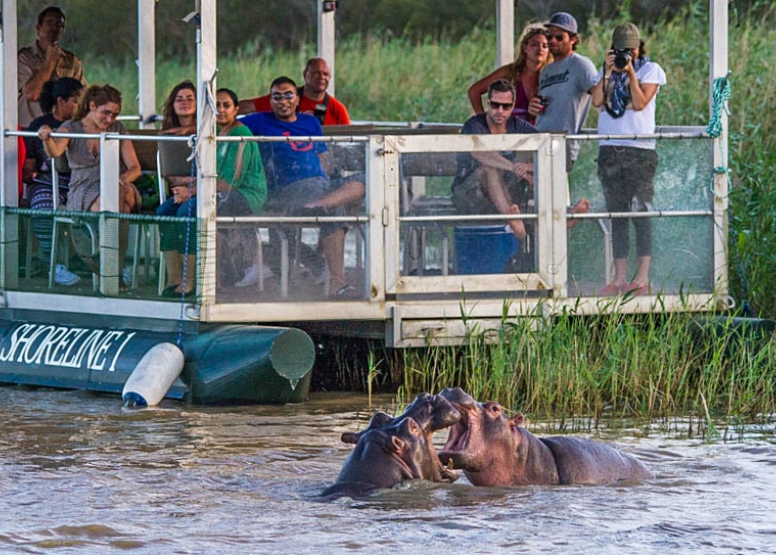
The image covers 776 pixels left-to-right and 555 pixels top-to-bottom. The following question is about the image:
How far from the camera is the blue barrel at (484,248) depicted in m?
9.95

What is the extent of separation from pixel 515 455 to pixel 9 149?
519cm

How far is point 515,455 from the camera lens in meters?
7.07

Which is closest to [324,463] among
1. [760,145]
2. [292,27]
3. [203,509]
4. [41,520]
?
[203,509]

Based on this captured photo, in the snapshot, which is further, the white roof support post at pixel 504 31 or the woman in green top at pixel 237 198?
the white roof support post at pixel 504 31

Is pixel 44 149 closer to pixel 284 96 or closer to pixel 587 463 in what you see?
pixel 284 96

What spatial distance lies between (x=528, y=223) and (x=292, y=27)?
23759 millimetres

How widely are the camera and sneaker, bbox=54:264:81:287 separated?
3595 millimetres

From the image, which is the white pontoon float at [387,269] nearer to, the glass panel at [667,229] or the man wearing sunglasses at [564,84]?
the glass panel at [667,229]

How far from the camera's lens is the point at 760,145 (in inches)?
527

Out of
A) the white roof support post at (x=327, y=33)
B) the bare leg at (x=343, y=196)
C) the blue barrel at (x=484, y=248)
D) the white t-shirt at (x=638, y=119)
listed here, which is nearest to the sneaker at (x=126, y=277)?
the bare leg at (x=343, y=196)

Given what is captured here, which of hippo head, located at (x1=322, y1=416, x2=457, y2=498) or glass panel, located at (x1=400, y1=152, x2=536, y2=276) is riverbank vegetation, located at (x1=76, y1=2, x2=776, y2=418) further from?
hippo head, located at (x1=322, y1=416, x2=457, y2=498)

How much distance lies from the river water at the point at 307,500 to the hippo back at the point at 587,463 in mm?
61

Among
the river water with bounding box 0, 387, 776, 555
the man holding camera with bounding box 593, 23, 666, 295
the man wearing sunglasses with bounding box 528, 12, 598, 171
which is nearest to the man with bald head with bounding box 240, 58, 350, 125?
the man wearing sunglasses with bounding box 528, 12, 598, 171

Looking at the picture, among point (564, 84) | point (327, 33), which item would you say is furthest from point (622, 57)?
point (327, 33)
